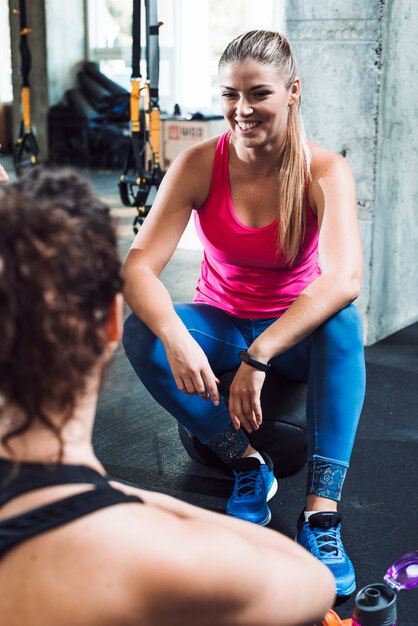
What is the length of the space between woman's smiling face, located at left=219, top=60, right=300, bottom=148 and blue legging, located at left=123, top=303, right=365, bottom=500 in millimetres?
417

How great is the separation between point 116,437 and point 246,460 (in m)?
0.50

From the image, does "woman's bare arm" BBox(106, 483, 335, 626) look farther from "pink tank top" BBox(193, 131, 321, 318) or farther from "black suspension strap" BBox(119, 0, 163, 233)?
"black suspension strap" BBox(119, 0, 163, 233)

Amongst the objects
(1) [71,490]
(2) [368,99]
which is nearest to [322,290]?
(1) [71,490]

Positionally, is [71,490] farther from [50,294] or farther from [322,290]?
[322,290]

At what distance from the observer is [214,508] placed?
1908 mm

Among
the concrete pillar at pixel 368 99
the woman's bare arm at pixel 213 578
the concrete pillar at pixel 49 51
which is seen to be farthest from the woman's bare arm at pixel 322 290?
the concrete pillar at pixel 49 51

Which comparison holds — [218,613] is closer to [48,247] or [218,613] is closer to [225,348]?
[48,247]

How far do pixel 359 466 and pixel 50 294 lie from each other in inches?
63.0

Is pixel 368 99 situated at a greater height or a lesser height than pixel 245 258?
greater

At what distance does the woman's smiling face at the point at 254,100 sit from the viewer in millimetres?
1767

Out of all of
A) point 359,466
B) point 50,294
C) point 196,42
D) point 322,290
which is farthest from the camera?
point 196,42

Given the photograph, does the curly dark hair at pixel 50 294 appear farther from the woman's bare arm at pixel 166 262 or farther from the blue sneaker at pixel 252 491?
the blue sneaker at pixel 252 491

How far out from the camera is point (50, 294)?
0.66 m

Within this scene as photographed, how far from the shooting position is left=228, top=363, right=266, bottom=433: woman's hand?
1.64 m
